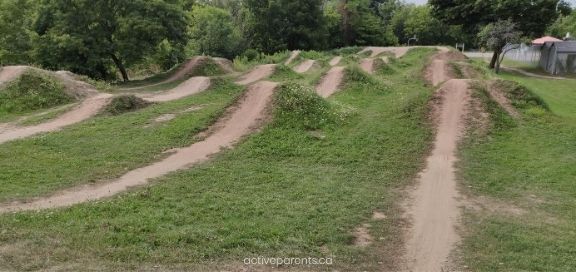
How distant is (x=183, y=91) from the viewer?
2720cm

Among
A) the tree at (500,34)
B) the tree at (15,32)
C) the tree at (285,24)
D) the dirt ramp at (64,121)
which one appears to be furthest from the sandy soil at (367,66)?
the tree at (15,32)

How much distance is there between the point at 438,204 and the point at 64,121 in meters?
14.1

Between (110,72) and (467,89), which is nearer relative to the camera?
(467,89)

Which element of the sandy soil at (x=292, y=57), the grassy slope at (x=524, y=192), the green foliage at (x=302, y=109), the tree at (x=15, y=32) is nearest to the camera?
the grassy slope at (x=524, y=192)

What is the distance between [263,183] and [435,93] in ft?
34.9

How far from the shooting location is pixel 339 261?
879 cm

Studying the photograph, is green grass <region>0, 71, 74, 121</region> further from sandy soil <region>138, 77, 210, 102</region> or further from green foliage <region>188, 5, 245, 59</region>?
green foliage <region>188, 5, 245, 59</region>

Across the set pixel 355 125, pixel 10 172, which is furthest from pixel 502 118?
pixel 10 172

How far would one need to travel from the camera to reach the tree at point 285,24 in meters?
54.0

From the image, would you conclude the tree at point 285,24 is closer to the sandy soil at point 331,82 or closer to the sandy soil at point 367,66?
the sandy soil at point 367,66

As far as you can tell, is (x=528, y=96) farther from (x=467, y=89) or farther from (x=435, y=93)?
(x=435, y=93)

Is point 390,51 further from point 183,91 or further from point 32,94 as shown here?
point 32,94

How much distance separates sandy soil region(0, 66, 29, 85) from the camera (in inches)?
893

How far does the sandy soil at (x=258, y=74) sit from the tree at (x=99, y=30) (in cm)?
510
